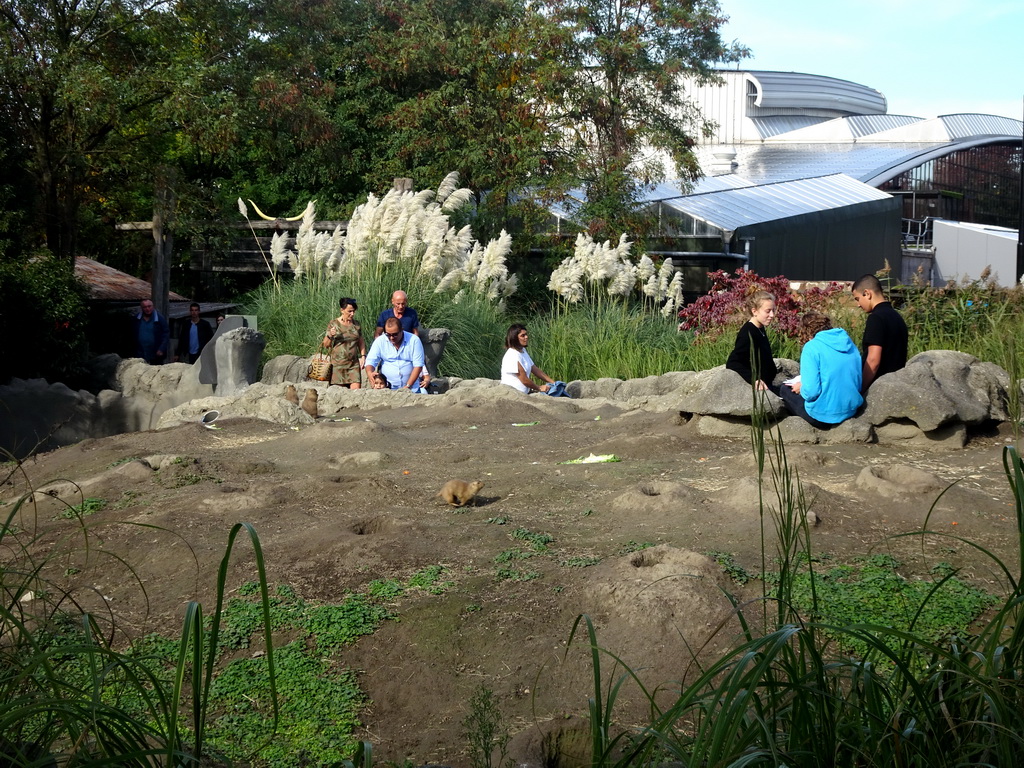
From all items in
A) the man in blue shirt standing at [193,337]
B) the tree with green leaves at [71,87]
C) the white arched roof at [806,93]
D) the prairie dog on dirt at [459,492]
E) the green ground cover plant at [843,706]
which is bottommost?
the man in blue shirt standing at [193,337]

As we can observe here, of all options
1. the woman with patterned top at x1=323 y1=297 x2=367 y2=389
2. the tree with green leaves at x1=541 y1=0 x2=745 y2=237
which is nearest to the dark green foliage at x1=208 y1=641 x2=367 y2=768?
the woman with patterned top at x1=323 y1=297 x2=367 y2=389

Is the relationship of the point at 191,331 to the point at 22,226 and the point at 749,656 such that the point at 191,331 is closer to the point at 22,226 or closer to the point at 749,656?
the point at 22,226

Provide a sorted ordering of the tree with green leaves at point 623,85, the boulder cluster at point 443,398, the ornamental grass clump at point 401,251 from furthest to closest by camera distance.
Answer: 1. the tree with green leaves at point 623,85
2. the ornamental grass clump at point 401,251
3. the boulder cluster at point 443,398

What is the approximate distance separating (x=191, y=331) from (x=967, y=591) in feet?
41.4

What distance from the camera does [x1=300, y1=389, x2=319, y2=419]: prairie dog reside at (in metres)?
9.61

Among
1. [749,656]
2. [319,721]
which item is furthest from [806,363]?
[749,656]

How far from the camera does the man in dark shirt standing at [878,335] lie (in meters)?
8.08

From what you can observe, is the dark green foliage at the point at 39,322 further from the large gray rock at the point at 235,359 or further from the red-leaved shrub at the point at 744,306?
the red-leaved shrub at the point at 744,306

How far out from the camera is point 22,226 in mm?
13109

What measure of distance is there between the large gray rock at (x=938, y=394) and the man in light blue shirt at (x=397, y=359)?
493cm

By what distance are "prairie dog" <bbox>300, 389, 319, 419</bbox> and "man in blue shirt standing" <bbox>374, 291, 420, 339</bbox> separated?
1.79m

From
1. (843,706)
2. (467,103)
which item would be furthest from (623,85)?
(843,706)

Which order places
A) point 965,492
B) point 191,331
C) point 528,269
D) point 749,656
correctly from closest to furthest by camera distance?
point 749,656
point 965,492
point 191,331
point 528,269

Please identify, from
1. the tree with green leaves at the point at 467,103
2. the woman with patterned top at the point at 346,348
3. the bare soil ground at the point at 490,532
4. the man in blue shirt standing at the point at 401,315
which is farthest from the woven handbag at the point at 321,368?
the tree with green leaves at the point at 467,103
